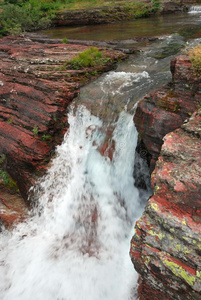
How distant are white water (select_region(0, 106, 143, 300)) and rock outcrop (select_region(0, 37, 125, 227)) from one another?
56 cm

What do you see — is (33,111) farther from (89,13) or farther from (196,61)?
(89,13)

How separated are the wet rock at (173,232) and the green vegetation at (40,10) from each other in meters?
17.0

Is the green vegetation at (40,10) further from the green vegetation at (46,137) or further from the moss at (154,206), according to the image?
the moss at (154,206)

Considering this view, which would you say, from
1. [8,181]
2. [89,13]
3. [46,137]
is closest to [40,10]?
[89,13]

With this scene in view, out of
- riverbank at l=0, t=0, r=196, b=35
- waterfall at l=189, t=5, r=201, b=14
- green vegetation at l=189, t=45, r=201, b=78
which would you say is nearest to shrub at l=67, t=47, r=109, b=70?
green vegetation at l=189, t=45, r=201, b=78

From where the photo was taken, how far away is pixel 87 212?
737 centimetres

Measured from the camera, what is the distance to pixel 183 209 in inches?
152

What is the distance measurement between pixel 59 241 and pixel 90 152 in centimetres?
302

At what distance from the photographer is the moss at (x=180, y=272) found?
351 cm

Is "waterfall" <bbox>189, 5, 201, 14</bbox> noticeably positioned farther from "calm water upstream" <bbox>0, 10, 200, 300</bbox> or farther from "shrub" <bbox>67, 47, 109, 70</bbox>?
"calm water upstream" <bbox>0, 10, 200, 300</bbox>

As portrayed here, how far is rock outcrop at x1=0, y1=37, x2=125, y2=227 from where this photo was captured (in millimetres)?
8422

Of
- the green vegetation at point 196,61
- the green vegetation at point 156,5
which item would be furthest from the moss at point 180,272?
the green vegetation at point 156,5

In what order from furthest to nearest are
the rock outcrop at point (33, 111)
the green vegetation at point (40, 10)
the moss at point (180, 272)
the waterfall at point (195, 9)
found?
the green vegetation at point (40, 10) < the waterfall at point (195, 9) < the rock outcrop at point (33, 111) < the moss at point (180, 272)

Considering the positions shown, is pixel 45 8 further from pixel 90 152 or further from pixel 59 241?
pixel 59 241
